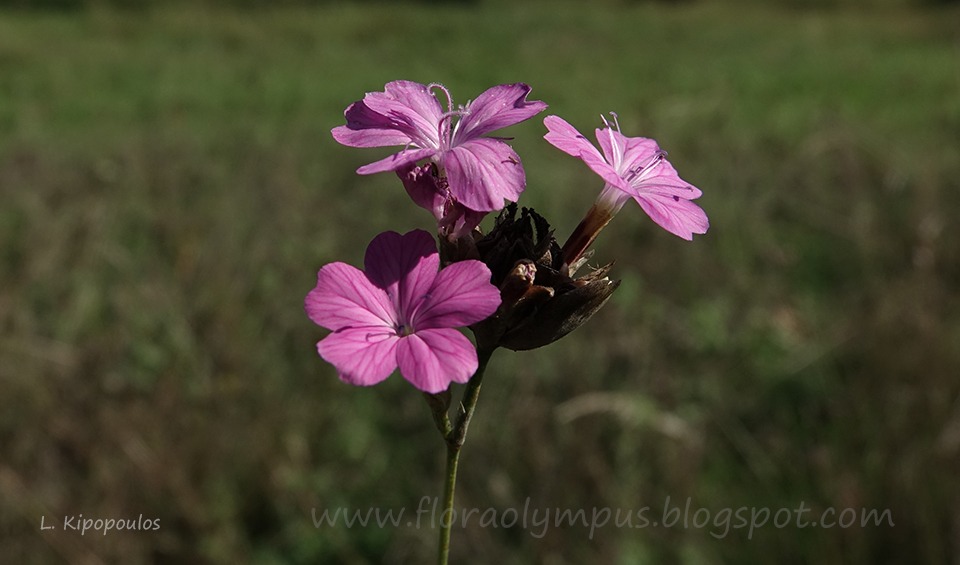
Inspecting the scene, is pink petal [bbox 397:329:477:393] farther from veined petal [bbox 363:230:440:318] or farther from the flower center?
the flower center

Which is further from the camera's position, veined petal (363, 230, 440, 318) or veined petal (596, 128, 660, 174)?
veined petal (596, 128, 660, 174)

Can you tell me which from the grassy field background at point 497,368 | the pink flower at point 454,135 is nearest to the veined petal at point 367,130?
the pink flower at point 454,135

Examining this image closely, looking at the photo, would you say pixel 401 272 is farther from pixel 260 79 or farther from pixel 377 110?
pixel 260 79

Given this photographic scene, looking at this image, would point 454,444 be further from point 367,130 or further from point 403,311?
point 367,130

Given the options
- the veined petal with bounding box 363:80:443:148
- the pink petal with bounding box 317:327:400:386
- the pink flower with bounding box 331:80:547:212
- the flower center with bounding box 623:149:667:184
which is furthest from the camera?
the flower center with bounding box 623:149:667:184

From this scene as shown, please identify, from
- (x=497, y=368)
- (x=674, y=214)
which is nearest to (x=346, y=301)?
(x=674, y=214)

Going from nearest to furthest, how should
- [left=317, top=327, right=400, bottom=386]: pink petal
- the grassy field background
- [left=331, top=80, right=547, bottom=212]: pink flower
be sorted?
[left=317, top=327, right=400, bottom=386]: pink petal, [left=331, top=80, right=547, bottom=212]: pink flower, the grassy field background

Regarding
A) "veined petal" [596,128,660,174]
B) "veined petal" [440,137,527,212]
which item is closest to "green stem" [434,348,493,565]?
"veined petal" [440,137,527,212]
